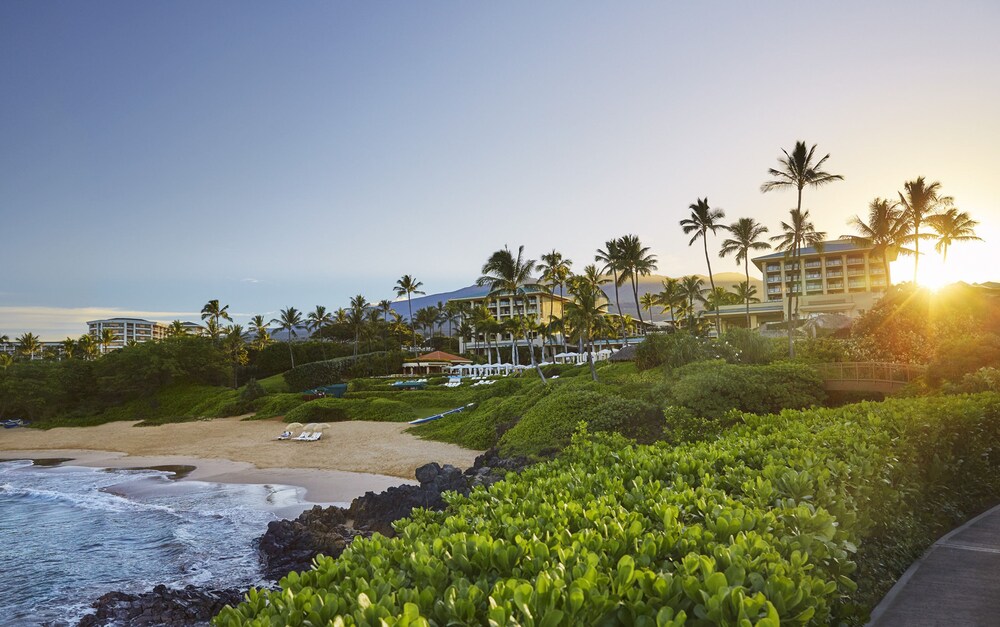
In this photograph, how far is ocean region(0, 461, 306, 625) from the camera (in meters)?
12.3

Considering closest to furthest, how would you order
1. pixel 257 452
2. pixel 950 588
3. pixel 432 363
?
pixel 950 588, pixel 257 452, pixel 432 363

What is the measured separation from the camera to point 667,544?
3.62m

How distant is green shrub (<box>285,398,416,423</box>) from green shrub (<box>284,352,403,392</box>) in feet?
48.0

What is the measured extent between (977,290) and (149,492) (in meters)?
37.4

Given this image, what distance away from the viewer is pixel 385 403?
3922 cm

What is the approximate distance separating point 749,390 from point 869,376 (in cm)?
480

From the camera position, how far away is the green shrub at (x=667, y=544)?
2.83 meters

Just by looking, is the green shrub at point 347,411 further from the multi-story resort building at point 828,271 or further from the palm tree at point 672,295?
the multi-story resort building at point 828,271

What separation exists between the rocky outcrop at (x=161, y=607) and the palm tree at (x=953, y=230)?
156 feet

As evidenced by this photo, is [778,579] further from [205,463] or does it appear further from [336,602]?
[205,463]

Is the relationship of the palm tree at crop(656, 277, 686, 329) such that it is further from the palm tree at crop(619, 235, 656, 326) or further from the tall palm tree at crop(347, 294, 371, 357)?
the tall palm tree at crop(347, 294, 371, 357)

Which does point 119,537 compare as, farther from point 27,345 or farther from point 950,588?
point 27,345

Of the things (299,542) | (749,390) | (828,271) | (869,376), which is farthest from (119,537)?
(828,271)

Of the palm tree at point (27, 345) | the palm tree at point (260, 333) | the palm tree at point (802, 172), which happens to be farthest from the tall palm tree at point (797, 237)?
the palm tree at point (27, 345)
